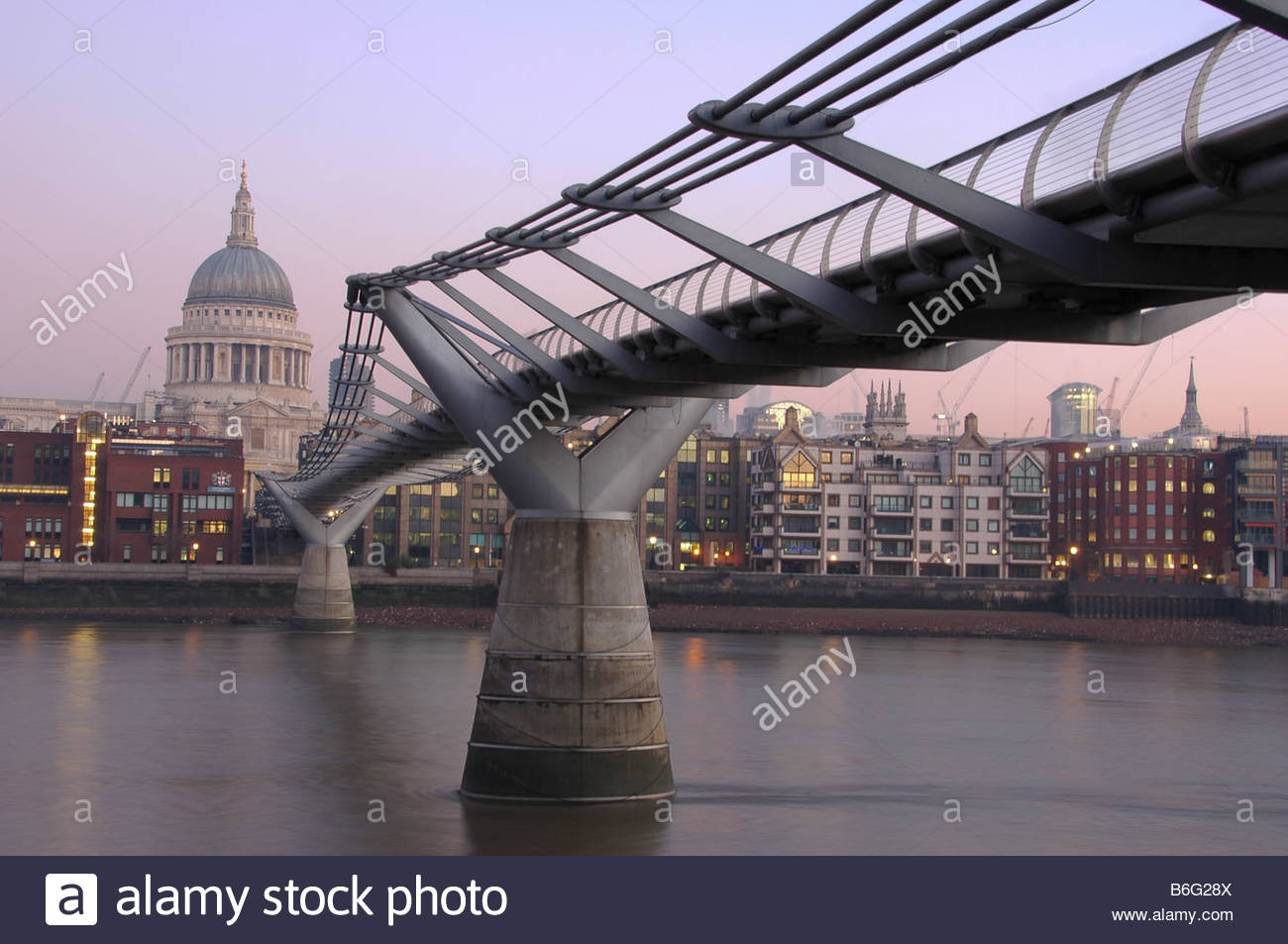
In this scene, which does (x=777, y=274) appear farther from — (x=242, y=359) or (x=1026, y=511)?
(x=242, y=359)

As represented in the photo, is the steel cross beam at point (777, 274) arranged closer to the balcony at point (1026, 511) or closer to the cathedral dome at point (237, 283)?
the balcony at point (1026, 511)

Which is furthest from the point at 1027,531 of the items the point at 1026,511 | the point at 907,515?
the point at 907,515

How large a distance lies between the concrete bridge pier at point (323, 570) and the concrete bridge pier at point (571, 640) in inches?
2115

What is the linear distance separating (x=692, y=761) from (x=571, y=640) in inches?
346

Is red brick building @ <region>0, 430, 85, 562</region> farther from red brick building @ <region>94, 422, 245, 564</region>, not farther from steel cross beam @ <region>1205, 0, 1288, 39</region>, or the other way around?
steel cross beam @ <region>1205, 0, 1288, 39</region>

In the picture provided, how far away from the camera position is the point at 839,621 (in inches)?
3605

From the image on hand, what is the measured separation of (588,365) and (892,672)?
36.7 metres

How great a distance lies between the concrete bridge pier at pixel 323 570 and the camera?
79250mm

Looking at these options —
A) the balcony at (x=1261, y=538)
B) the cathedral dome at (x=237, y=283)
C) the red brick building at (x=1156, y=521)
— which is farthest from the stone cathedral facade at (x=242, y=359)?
the balcony at (x=1261, y=538)

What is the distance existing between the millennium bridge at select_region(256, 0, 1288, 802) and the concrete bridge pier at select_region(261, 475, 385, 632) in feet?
147

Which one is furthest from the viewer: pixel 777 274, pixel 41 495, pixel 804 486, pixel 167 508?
pixel 804 486

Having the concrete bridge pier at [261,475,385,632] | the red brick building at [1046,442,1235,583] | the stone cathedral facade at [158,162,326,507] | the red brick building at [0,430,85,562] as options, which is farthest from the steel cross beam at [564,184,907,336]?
the stone cathedral facade at [158,162,326,507]

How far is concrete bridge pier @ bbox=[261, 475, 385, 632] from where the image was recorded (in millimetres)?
79250

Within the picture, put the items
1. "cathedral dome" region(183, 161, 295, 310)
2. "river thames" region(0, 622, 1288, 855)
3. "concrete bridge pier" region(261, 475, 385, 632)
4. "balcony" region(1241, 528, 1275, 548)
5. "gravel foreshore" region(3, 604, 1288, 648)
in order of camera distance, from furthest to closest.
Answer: "cathedral dome" region(183, 161, 295, 310), "balcony" region(1241, 528, 1275, 548), "gravel foreshore" region(3, 604, 1288, 648), "concrete bridge pier" region(261, 475, 385, 632), "river thames" region(0, 622, 1288, 855)
